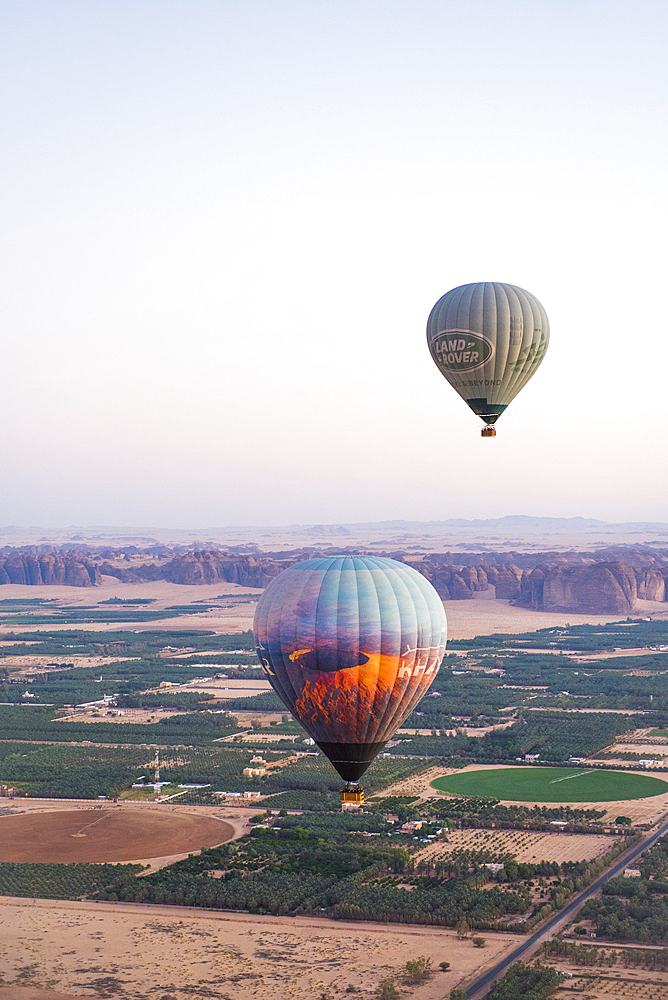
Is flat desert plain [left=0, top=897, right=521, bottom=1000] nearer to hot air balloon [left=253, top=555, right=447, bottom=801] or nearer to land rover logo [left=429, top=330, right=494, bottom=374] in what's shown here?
hot air balloon [left=253, top=555, right=447, bottom=801]

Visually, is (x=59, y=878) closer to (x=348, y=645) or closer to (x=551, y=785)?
(x=348, y=645)

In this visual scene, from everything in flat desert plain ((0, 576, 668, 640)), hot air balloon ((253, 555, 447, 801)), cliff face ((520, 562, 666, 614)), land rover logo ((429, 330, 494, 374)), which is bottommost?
flat desert plain ((0, 576, 668, 640))

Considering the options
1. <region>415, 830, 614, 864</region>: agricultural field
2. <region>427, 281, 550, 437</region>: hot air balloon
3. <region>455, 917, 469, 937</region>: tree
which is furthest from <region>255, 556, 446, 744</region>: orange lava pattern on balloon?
<region>415, 830, 614, 864</region>: agricultural field

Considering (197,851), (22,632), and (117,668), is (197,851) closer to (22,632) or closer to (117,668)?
(117,668)

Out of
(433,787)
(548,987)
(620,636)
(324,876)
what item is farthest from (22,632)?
(548,987)

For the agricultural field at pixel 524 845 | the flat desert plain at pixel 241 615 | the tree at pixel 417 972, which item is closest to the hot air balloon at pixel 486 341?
the tree at pixel 417 972

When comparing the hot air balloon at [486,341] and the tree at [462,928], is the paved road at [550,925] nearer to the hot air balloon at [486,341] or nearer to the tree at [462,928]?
the tree at [462,928]

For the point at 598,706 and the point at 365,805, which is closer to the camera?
the point at 365,805
